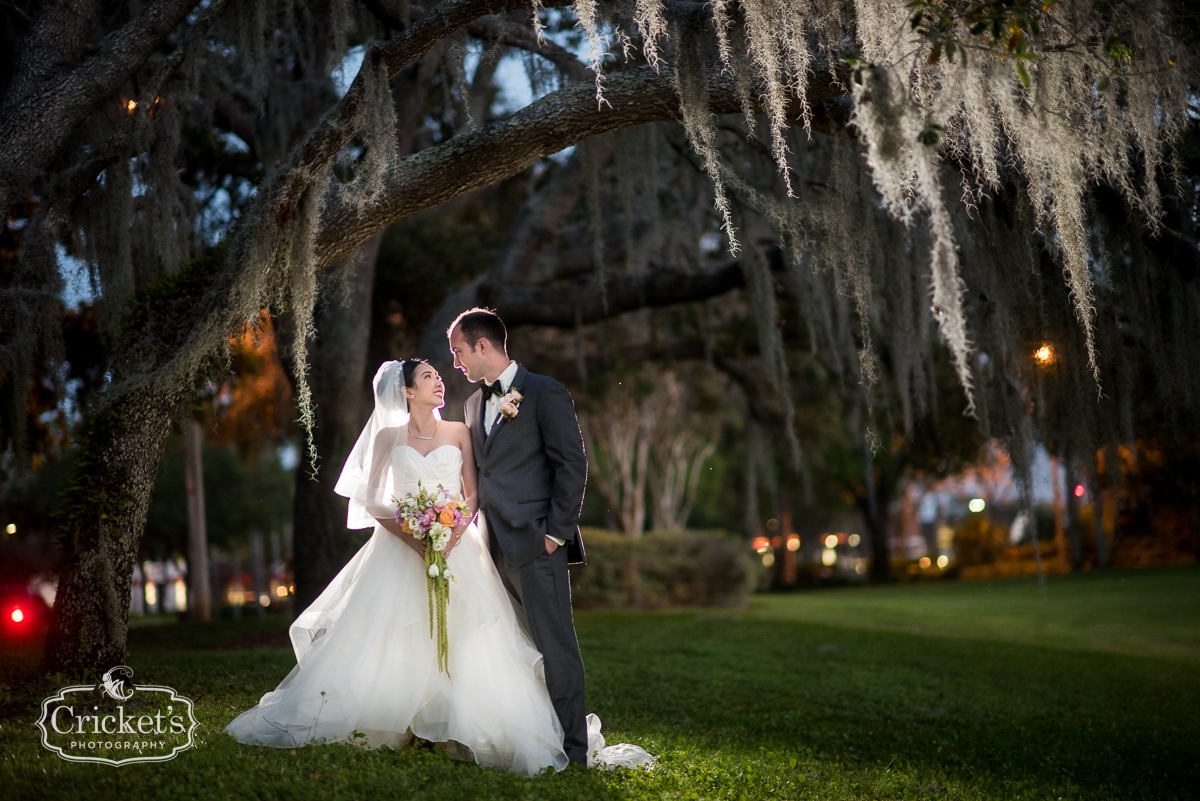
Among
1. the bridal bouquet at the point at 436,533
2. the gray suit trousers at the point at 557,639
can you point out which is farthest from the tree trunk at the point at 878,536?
the bridal bouquet at the point at 436,533

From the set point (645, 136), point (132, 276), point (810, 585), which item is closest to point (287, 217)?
point (132, 276)

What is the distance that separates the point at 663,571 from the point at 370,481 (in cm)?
1060

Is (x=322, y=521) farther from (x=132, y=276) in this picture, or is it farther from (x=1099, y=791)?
(x=1099, y=791)

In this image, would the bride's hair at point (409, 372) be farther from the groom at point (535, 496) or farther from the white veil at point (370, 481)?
the groom at point (535, 496)

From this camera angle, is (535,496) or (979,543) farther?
(979,543)

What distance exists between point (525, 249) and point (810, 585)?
73.5 ft

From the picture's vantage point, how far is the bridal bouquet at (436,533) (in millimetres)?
3876

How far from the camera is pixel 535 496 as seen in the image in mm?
3977

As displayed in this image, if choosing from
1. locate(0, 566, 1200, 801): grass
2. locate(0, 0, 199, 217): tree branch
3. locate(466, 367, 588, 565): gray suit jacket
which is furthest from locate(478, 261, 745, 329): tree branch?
locate(466, 367, 588, 565): gray suit jacket

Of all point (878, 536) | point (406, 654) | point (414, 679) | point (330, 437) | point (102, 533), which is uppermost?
point (330, 437)

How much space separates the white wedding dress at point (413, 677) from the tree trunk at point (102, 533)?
4.08 feet

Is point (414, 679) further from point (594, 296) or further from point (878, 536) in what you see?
point (878, 536)

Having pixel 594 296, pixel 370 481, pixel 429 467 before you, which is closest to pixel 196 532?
pixel 594 296

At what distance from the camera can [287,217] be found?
455 cm
